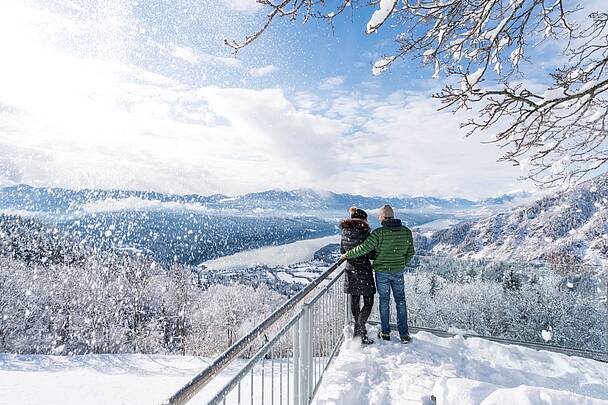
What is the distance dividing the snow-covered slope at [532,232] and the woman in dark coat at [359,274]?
21.0 meters

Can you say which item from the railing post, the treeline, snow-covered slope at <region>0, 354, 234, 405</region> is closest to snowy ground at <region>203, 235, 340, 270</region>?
snow-covered slope at <region>0, 354, 234, 405</region>

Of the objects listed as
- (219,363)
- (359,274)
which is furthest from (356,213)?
(219,363)

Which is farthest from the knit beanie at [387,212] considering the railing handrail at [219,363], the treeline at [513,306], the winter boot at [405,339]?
the treeline at [513,306]

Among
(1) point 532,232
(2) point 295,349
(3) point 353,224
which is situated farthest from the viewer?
(1) point 532,232

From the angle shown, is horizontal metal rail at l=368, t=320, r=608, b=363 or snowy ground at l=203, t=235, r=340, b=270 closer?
horizontal metal rail at l=368, t=320, r=608, b=363

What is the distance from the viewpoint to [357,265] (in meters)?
5.07

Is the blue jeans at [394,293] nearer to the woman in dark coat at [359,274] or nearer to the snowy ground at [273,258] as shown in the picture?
the woman in dark coat at [359,274]

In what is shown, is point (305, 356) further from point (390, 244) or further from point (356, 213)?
point (356, 213)

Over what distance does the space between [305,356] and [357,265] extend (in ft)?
6.33

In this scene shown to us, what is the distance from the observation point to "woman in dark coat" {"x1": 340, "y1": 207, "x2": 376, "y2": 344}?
16.6 ft

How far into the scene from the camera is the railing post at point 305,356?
3.20m

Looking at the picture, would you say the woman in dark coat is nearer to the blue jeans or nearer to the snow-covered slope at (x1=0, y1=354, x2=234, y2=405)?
the blue jeans

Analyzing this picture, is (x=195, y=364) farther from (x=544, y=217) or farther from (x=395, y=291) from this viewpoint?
(x=544, y=217)

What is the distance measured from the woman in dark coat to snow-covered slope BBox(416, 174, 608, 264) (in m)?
21.0
